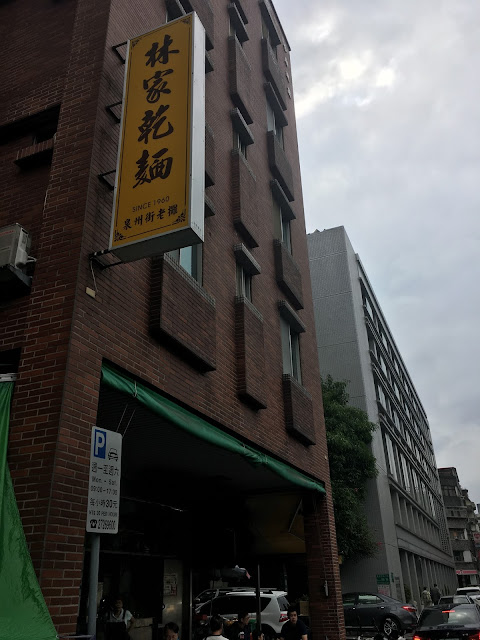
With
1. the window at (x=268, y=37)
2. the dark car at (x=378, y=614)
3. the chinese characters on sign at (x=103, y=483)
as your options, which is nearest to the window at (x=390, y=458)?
the dark car at (x=378, y=614)

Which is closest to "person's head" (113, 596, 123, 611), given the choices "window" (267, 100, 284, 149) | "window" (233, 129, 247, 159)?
"window" (233, 129, 247, 159)

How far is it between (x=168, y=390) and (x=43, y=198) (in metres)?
3.08

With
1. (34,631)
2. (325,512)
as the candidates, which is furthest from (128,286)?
(325,512)

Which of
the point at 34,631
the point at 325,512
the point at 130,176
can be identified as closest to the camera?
the point at 34,631

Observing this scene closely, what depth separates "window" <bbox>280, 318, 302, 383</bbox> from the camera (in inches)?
521

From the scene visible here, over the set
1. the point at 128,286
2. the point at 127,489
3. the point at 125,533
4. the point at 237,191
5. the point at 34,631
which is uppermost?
the point at 237,191

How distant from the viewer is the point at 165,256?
8.01 meters

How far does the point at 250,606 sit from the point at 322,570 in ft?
22.2

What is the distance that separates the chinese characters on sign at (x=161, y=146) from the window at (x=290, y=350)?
6990mm

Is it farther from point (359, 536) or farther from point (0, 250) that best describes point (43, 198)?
point (359, 536)

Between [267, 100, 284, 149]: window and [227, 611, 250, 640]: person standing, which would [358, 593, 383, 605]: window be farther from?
[267, 100, 284, 149]: window

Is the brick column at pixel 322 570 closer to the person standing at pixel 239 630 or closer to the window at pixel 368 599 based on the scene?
the person standing at pixel 239 630

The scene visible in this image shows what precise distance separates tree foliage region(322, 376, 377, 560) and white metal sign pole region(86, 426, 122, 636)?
20.8 meters

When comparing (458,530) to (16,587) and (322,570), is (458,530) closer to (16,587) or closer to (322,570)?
(322,570)
